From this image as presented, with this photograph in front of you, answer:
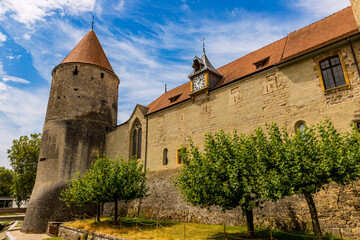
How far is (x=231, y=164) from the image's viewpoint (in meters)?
11.4

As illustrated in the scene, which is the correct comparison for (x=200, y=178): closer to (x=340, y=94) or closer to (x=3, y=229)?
(x=340, y=94)

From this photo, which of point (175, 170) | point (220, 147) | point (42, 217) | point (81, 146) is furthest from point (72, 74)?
point (220, 147)

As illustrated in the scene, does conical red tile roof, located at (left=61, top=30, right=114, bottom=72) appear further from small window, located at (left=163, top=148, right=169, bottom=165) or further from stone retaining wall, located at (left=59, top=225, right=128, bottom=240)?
stone retaining wall, located at (left=59, top=225, right=128, bottom=240)

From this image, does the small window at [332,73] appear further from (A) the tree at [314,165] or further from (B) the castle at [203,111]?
(A) the tree at [314,165]

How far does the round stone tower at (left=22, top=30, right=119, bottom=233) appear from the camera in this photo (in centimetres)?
2277

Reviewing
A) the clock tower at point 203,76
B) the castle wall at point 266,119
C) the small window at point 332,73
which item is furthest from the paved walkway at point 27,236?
the small window at point 332,73

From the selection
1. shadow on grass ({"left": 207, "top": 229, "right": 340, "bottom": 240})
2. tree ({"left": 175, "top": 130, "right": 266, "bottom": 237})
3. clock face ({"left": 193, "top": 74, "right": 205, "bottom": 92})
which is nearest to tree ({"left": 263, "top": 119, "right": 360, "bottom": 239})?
tree ({"left": 175, "top": 130, "right": 266, "bottom": 237})

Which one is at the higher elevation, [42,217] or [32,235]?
[42,217]

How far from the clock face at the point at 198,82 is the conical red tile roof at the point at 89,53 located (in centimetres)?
1412

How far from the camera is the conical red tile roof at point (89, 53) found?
28.5 meters

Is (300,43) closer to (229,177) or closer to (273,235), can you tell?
(229,177)

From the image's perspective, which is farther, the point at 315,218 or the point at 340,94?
the point at 340,94

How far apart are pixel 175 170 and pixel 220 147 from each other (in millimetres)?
8447

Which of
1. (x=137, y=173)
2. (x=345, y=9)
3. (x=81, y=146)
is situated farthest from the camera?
(x=81, y=146)
